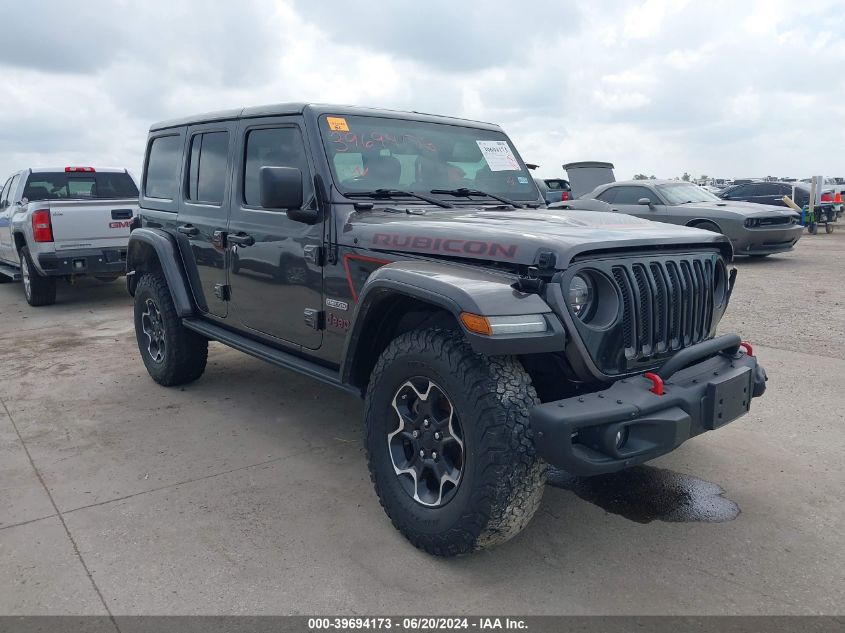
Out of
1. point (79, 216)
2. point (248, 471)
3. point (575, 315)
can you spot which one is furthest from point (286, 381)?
point (79, 216)

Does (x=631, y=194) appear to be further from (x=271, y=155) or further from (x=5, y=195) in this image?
(x=5, y=195)

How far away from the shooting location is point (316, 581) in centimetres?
279

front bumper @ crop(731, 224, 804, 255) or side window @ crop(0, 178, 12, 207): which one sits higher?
side window @ crop(0, 178, 12, 207)

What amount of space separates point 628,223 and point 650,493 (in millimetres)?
1394

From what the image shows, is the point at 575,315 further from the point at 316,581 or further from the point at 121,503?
the point at 121,503

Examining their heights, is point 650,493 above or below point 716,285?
below

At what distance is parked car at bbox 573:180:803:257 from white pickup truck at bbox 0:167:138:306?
7.55 meters

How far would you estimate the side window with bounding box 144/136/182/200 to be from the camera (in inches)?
203

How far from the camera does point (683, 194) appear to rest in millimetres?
12438

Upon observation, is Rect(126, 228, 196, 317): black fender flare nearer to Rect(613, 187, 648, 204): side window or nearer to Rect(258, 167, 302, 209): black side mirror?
Rect(258, 167, 302, 209): black side mirror

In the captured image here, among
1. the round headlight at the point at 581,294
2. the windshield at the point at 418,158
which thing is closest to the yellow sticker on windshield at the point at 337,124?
the windshield at the point at 418,158

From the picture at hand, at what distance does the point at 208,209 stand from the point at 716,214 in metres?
9.69

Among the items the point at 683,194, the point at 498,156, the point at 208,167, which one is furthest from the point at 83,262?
the point at 683,194

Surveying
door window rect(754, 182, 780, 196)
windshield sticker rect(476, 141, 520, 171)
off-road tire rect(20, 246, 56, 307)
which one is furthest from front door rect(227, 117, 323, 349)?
door window rect(754, 182, 780, 196)
